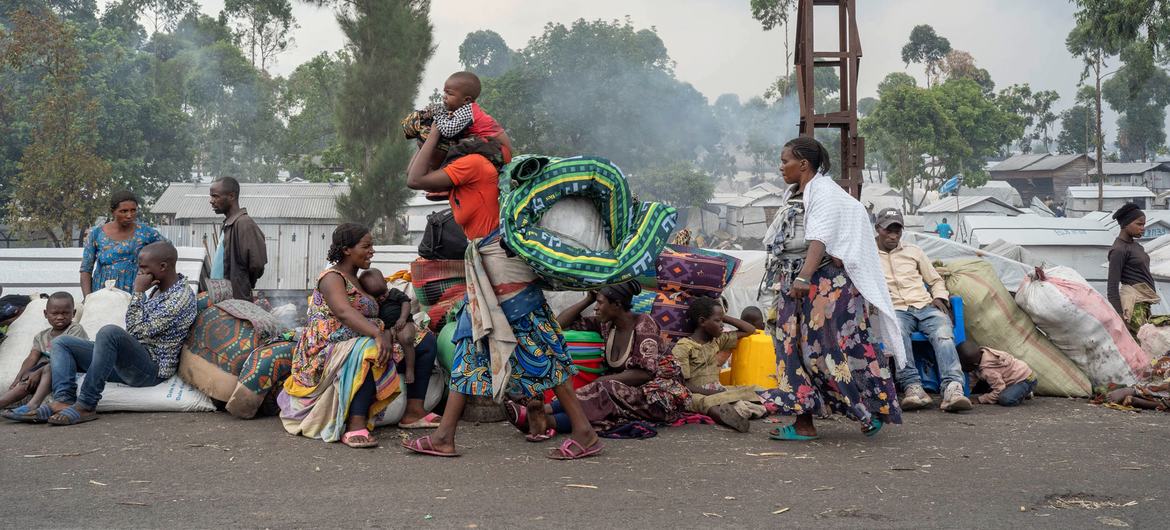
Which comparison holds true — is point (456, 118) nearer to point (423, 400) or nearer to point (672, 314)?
point (423, 400)

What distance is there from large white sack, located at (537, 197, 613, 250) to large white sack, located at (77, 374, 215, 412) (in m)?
2.66

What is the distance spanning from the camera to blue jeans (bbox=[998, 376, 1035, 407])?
262 inches

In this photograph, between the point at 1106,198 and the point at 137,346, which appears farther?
the point at 1106,198

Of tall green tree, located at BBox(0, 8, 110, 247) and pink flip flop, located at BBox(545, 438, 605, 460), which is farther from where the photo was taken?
tall green tree, located at BBox(0, 8, 110, 247)

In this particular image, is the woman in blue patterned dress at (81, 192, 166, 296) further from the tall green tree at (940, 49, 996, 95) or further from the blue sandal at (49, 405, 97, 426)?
the tall green tree at (940, 49, 996, 95)

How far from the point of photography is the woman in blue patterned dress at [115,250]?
659cm

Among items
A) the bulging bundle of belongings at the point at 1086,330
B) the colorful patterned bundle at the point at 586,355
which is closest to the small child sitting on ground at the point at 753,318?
the colorful patterned bundle at the point at 586,355

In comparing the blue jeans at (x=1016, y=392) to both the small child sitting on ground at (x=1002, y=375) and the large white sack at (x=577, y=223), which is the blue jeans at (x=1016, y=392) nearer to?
the small child sitting on ground at (x=1002, y=375)

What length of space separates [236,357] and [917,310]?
15.3 feet

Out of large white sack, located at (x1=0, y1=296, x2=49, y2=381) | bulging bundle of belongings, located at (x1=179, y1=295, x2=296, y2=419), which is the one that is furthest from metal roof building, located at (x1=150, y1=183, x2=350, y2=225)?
bulging bundle of belongings, located at (x1=179, y1=295, x2=296, y2=419)

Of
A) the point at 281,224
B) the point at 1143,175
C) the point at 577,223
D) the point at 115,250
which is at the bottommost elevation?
the point at 115,250

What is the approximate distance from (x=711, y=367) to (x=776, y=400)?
1.14m

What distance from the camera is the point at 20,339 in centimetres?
623

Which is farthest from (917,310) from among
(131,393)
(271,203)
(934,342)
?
(271,203)
